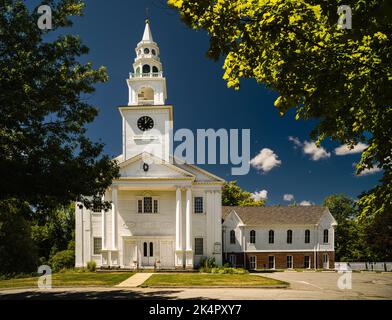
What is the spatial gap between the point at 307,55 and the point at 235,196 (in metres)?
63.7

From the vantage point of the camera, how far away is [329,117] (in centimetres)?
860

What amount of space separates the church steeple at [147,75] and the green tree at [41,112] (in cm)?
2406

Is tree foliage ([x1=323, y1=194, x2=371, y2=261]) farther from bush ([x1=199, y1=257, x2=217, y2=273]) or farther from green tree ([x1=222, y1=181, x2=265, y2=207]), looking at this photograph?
bush ([x1=199, y1=257, x2=217, y2=273])

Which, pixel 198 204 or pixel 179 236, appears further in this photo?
pixel 198 204

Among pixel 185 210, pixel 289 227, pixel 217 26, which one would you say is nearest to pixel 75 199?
pixel 217 26

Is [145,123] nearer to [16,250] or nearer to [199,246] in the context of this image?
[199,246]

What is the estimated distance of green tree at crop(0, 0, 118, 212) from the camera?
1266 cm

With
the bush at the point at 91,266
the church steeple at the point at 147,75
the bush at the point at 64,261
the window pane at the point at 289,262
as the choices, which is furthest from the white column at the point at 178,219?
the window pane at the point at 289,262

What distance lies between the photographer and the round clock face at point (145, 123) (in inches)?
1526

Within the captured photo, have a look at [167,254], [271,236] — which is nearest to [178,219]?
[167,254]

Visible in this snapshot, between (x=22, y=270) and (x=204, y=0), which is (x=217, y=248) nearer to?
(x=22, y=270)

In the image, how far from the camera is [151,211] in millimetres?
36844

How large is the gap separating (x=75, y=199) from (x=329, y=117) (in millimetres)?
10063

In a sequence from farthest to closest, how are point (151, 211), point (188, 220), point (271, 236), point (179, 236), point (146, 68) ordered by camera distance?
point (271, 236), point (146, 68), point (151, 211), point (188, 220), point (179, 236)
